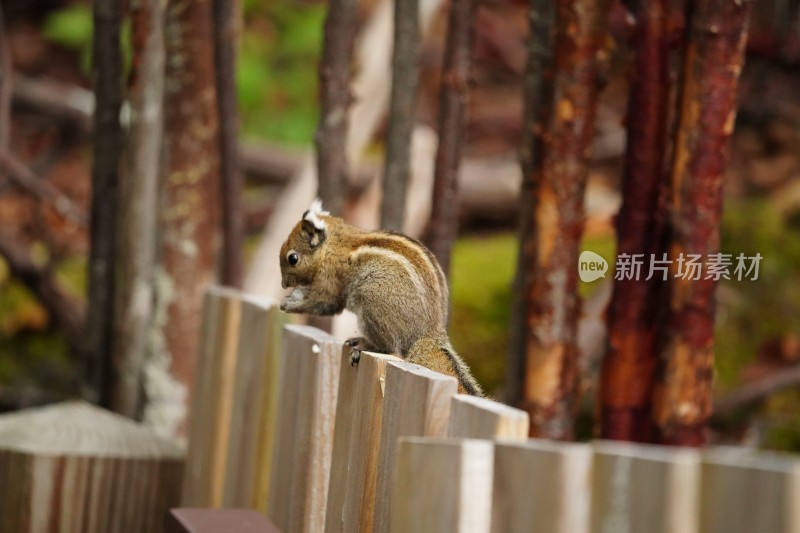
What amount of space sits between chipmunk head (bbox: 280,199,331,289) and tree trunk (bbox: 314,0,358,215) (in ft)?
1.46

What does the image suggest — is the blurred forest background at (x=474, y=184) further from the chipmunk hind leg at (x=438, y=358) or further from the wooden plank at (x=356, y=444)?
the wooden plank at (x=356, y=444)

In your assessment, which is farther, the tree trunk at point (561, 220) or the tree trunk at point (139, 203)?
the tree trunk at point (139, 203)

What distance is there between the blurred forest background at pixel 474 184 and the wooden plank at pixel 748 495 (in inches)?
68.9

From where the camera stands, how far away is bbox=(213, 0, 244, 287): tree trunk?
12.8ft

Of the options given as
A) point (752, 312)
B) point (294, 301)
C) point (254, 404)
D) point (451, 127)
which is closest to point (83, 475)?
point (254, 404)

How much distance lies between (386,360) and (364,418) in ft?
0.45

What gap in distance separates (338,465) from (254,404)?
749 millimetres

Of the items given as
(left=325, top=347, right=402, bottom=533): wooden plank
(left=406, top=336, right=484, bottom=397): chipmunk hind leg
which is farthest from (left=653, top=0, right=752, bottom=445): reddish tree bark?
(left=325, top=347, right=402, bottom=533): wooden plank

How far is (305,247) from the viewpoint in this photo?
3016mm

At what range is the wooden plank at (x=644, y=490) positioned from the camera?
1306 mm

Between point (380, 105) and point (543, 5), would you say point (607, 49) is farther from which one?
point (380, 105)

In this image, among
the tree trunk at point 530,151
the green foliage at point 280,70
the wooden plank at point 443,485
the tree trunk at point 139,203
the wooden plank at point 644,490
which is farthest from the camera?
the green foliage at point 280,70

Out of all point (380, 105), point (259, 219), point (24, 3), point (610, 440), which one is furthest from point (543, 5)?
point (24, 3)

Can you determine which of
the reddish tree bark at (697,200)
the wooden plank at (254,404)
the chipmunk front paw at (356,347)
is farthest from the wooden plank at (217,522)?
the reddish tree bark at (697,200)
